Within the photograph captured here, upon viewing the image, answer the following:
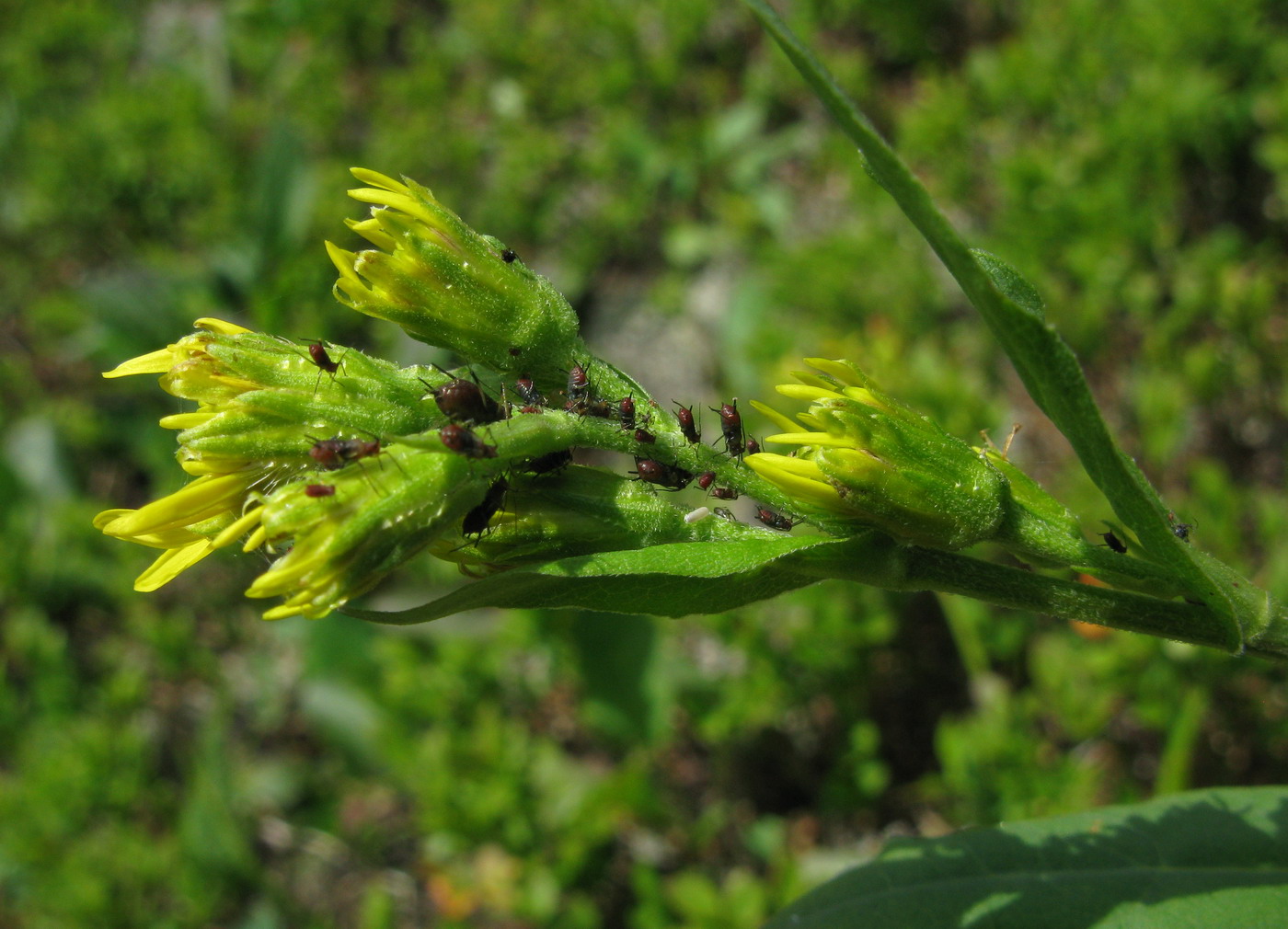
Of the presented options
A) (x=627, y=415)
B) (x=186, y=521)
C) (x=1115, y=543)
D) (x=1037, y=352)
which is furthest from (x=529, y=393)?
(x=1115, y=543)

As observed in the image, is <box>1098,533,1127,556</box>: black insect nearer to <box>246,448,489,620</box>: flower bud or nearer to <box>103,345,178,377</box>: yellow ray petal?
<box>246,448,489,620</box>: flower bud

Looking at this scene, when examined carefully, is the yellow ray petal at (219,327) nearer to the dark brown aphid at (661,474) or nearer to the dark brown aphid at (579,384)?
the dark brown aphid at (579,384)

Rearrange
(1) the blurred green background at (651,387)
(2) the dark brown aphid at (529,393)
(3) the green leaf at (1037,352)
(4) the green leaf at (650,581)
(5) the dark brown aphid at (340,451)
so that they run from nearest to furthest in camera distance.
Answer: (3) the green leaf at (1037,352) < (4) the green leaf at (650,581) < (5) the dark brown aphid at (340,451) < (2) the dark brown aphid at (529,393) < (1) the blurred green background at (651,387)

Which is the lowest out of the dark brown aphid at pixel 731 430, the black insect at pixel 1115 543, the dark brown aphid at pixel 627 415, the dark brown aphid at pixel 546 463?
the black insect at pixel 1115 543

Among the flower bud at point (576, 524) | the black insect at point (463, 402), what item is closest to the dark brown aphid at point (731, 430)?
the flower bud at point (576, 524)

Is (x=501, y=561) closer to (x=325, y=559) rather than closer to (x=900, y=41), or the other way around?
(x=325, y=559)

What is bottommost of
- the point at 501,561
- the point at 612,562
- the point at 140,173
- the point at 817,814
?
the point at 817,814

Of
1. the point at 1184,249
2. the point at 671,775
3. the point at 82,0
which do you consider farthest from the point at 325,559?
the point at 82,0
